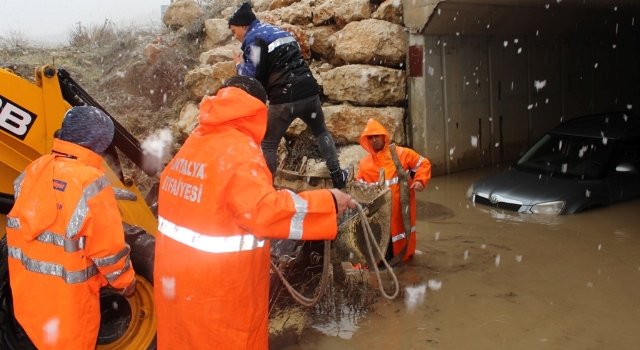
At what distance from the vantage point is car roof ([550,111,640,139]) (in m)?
8.59

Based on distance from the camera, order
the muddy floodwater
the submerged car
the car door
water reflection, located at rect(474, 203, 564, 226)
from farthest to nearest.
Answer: the car door < the submerged car < water reflection, located at rect(474, 203, 564, 226) < the muddy floodwater

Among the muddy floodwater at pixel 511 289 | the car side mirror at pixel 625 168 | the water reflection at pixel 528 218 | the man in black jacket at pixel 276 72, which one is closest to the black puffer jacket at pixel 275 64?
the man in black jacket at pixel 276 72

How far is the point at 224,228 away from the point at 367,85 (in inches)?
312

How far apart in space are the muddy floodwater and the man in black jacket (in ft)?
4.37

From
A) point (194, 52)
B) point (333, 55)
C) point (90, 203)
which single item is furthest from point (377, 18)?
point (90, 203)

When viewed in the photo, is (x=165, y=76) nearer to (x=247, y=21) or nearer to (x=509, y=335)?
(x=247, y=21)

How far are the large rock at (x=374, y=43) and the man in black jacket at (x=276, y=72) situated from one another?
4869 millimetres

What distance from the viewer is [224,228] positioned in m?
2.77

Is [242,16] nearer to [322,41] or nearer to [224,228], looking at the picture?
[224,228]

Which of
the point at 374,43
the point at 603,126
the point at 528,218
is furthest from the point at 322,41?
the point at 528,218

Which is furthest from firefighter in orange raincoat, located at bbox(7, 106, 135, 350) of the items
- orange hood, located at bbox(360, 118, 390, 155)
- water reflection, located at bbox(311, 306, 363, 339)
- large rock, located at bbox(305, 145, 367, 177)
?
large rock, located at bbox(305, 145, 367, 177)

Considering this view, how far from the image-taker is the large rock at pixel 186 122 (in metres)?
10.5

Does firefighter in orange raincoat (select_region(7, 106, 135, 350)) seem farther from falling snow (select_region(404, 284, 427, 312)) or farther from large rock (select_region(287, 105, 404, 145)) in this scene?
large rock (select_region(287, 105, 404, 145))

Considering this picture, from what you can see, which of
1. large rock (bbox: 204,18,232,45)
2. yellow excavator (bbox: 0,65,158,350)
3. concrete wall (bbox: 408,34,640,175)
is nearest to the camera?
yellow excavator (bbox: 0,65,158,350)
